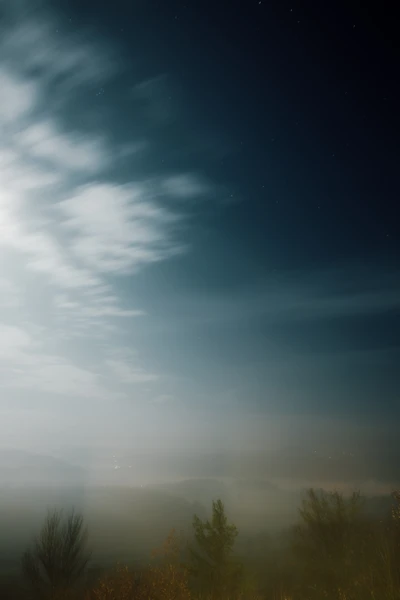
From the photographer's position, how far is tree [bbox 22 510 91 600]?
31.5 metres

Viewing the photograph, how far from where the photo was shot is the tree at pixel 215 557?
30.8 meters

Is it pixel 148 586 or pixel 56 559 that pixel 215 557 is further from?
pixel 56 559

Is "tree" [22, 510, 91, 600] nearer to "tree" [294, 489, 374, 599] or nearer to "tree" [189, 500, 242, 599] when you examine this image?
"tree" [189, 500, 242, 599]

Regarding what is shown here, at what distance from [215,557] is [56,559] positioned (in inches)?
511

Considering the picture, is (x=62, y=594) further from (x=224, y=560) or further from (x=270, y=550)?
(x=270, y=550)

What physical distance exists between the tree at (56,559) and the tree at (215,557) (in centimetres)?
885

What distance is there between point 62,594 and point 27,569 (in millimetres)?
3346

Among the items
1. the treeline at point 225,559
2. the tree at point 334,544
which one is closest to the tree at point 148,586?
the treeline at point 225,559

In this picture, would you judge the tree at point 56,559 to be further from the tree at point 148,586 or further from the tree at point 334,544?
the tree at point 334,544

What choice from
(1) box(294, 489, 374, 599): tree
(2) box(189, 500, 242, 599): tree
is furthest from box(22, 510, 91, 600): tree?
(1) box(294, 489, 374, 599): tree

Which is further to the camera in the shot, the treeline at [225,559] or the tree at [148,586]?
the treeline at [225,559]

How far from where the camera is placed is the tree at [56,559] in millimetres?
31484

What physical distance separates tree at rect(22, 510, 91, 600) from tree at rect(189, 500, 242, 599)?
885 cm

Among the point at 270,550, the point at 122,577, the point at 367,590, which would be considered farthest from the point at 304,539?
the point at 270,550
